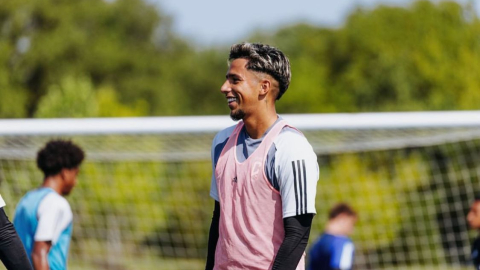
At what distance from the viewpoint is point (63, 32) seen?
45.7 m

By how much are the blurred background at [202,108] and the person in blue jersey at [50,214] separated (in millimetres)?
5461

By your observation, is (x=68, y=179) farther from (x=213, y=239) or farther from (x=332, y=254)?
(x=332, y=254)

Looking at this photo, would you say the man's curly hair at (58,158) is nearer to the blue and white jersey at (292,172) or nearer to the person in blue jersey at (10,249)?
the person in blue jersey at (10,249)

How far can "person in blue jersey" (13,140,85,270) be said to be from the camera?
190 inches

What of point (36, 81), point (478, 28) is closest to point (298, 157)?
point (36, 81)

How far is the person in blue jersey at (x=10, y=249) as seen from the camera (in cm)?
344

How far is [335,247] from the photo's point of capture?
23.2ft

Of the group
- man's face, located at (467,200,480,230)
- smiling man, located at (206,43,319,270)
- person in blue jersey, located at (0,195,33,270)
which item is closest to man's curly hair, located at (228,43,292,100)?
smiling man, located at (206,43,319,270)

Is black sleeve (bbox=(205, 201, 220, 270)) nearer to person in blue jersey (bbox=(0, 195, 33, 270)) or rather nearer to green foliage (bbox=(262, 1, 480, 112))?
person in blue jersey (bbox=(0, 195, 33, 270))

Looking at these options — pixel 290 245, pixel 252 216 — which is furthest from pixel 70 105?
pixel 290 245

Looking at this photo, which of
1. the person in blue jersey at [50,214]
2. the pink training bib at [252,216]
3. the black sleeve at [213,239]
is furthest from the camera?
the person in blue jersey at [50,214]

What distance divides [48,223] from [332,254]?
294cm

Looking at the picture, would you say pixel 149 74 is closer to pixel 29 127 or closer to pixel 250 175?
pixel 29 127

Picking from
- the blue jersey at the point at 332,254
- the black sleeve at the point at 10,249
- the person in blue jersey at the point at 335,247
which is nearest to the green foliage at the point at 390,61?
the person in blue jersey at the point at 335,247
